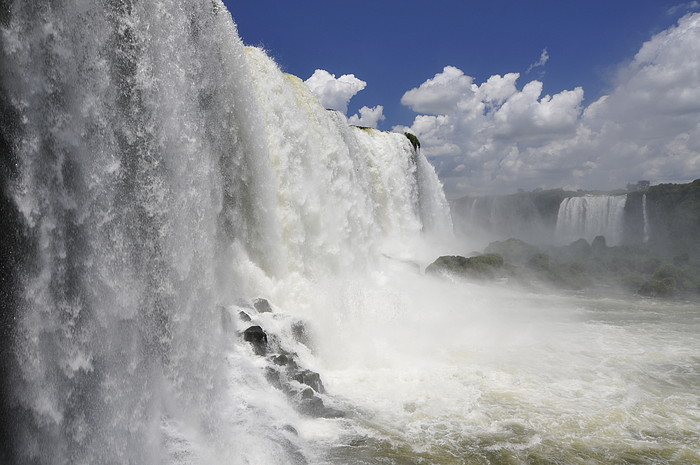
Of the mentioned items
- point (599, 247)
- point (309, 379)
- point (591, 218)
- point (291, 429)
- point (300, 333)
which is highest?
point (591, 218)

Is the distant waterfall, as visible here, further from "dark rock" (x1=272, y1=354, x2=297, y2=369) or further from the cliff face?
"dark rock" (x1=272, y1=354, x2=297, y2=369)

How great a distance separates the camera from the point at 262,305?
28.0 feet

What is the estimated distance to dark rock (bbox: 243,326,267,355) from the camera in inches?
291

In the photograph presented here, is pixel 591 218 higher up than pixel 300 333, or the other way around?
pixel 591 218

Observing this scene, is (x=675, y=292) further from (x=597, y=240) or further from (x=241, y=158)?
(x=241, y=158)

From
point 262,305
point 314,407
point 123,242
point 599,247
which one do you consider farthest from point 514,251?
point 123,242

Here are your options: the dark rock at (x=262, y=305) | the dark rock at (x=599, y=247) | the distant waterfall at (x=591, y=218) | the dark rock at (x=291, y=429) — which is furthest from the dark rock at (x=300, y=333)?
the distant waterfall at (x=591, y=218)

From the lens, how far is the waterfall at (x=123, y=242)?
400 centimetres

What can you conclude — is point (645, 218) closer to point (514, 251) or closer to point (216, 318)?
point (514, 251)

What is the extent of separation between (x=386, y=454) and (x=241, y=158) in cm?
648

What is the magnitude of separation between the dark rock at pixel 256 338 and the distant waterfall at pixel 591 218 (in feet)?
100

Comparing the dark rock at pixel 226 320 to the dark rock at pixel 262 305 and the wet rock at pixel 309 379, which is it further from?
the wet rock at pixel 309 379

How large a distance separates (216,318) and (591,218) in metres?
32.6

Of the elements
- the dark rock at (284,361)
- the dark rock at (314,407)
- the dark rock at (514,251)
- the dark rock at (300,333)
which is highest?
the dark rock at (514,251)
